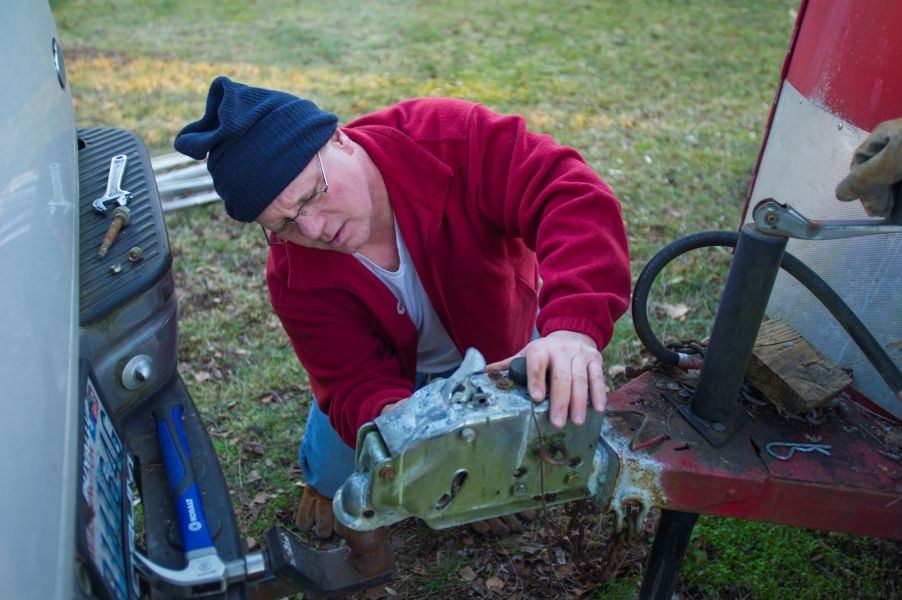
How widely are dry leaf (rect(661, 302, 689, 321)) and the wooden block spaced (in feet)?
6.18

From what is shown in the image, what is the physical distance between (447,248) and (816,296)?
3.32 feet

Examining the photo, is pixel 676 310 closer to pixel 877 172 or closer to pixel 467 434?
pixel 877 172

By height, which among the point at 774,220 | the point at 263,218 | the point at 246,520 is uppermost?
the point at 774,220

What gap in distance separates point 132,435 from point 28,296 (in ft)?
2.30

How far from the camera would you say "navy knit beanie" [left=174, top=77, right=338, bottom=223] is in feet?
6.00

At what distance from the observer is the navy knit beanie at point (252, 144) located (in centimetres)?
183

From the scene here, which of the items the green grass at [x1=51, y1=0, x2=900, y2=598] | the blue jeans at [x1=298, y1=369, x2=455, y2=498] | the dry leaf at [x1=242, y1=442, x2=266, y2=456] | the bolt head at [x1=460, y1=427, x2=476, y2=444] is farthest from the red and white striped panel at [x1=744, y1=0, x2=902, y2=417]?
the dry leaf at [x1=242, y1=442, x2=266, y2=456]

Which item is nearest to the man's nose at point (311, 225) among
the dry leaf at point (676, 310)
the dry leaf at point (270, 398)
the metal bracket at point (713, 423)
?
the metal bracket at point (713, 423)

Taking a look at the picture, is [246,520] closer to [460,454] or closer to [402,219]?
[402,219]

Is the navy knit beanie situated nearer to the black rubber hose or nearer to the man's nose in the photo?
the man's nose

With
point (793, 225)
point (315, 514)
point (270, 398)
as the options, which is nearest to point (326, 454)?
point (315, 514)

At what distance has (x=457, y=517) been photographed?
1.63 m

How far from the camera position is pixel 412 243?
2268mm

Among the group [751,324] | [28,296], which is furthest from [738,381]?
[28,296]
